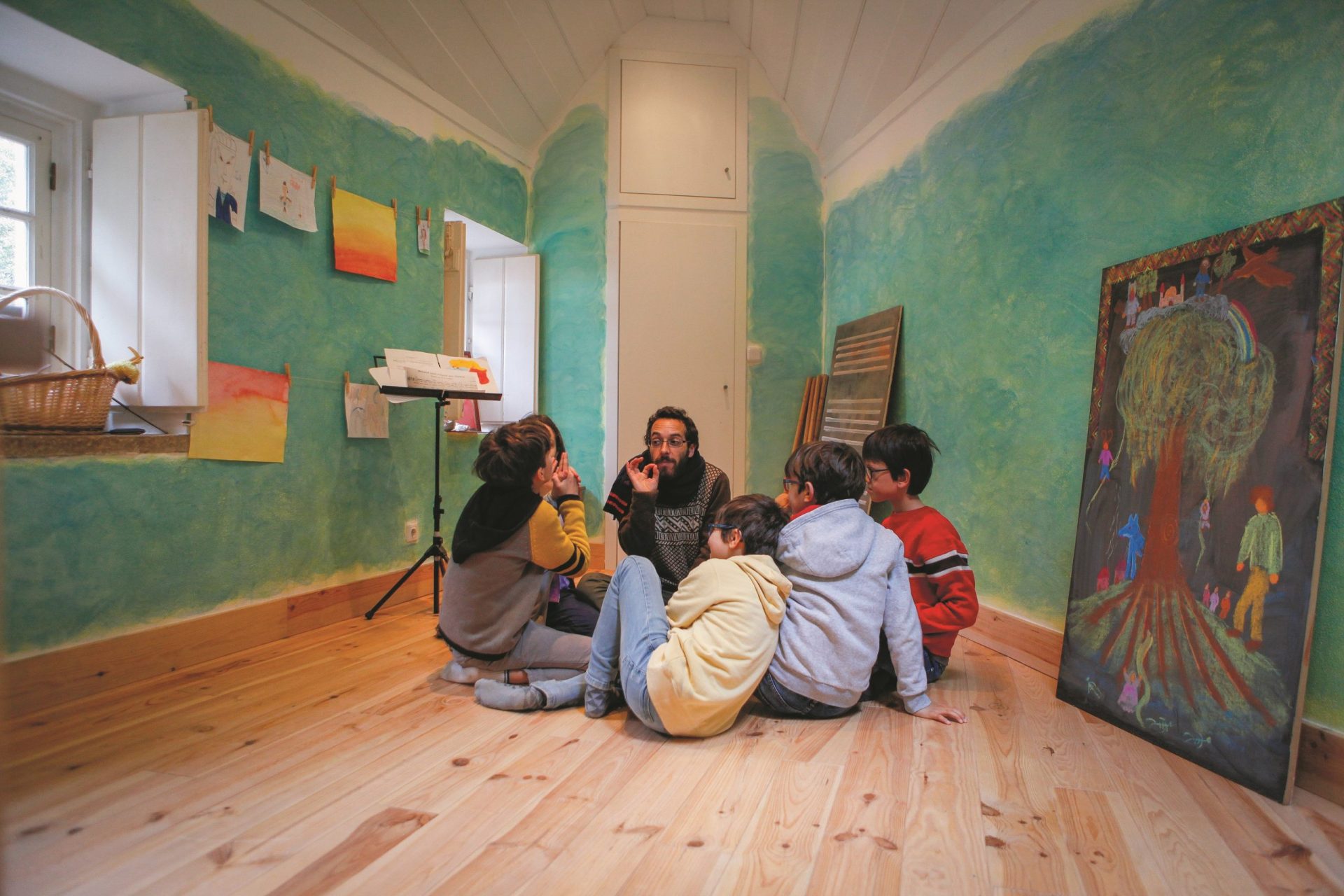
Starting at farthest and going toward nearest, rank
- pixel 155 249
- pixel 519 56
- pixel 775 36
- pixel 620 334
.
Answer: pixel 620 334
pixel 775 36
pixel 519 56
pixel 155 249

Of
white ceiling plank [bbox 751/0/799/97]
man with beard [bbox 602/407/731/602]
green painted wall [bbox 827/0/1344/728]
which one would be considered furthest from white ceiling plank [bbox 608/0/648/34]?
man with beard [bbox 602/407/731/602]

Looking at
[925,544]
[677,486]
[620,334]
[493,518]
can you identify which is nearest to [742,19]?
[620,334]

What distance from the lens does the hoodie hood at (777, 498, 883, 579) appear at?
207cm

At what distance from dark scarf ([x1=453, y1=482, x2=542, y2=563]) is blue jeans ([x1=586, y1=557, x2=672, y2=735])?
0.36 m

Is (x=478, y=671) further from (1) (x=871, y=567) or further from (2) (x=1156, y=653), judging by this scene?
(2) (x=1156, y=653)

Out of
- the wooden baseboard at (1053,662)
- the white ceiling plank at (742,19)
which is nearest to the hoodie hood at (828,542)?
the wooden baseboard at (1053,662)

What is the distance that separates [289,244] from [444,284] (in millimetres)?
1021

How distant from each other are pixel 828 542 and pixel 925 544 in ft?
1.69

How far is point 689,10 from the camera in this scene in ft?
14.5

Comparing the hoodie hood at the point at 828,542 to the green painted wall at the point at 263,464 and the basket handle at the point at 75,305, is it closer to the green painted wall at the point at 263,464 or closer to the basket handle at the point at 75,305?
the green painted wall at the point at 263,464

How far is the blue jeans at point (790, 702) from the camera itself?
216 cm

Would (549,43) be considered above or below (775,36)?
below

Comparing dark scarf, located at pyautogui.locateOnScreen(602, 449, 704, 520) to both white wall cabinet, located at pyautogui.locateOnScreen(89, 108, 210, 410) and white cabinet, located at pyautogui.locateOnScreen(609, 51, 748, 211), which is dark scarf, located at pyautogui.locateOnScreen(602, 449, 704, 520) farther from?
white cabinet, located at pyautogui.locateOnScreen(609, 51, 748, 211)

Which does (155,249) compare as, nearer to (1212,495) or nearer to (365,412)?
(365,412)
